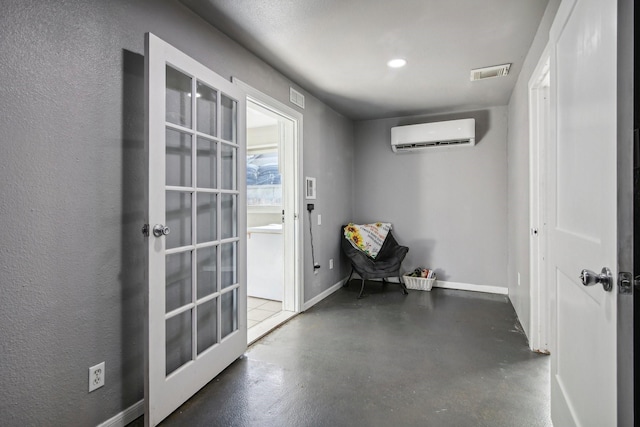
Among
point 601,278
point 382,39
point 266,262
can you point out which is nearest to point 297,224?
point 266,262

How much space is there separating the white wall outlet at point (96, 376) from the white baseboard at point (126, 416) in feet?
0.63

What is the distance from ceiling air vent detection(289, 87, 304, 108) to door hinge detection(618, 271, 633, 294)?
2844 mm

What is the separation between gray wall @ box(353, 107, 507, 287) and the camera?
4160mm

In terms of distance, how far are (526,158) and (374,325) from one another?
187 cm

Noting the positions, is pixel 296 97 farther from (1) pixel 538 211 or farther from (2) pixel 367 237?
(1) pixel 538 211

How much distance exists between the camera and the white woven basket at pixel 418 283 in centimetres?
423

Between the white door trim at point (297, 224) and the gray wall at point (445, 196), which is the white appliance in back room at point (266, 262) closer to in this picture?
the white door trim at point (297, 224)

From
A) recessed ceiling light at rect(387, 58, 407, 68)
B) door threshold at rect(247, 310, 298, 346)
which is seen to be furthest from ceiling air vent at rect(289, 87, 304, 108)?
door threshold at rect(247, 310, 298, 346)

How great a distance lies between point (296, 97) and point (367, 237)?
184cm

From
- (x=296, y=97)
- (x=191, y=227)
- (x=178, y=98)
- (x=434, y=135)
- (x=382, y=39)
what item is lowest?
(x=191, y=227)

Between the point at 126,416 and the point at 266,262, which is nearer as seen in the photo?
the point at 126,416


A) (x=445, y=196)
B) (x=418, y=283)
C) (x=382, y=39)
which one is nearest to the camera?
(x=382, y=39)

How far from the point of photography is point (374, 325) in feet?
10.00

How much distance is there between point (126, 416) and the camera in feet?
5.51
